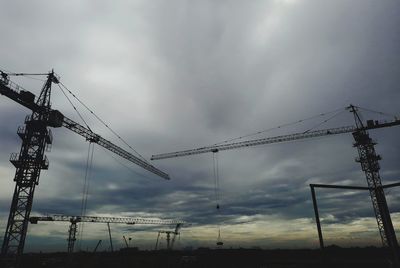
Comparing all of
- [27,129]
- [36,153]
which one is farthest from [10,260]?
[27,129]

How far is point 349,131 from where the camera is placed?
82625 millimetres

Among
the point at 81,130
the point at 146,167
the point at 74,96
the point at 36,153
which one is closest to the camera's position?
the point at 36,153

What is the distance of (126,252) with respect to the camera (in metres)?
152

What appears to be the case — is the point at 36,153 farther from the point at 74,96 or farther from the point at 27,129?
the point at 74,96

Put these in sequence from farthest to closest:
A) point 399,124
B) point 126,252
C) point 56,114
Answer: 1. point 126,252
2. point 399,124
3. point 56,114

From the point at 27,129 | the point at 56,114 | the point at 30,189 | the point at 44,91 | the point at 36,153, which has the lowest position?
the point at 30,189

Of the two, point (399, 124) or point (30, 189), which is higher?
point (399, 124)

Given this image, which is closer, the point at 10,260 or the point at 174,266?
the point at 10,260

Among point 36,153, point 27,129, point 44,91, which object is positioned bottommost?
point 36,153

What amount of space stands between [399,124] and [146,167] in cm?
7385

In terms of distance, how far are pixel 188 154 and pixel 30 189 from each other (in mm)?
57300

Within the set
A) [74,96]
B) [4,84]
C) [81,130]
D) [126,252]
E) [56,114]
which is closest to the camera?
[4,84]

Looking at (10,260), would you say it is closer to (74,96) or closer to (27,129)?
(27,129)

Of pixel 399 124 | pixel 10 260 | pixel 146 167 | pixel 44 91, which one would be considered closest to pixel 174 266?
pixel 146 167
